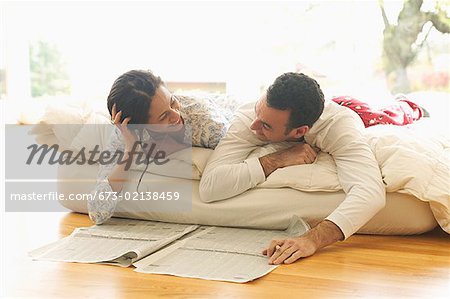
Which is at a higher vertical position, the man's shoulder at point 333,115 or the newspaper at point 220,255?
the man's shoulder at point 333,115

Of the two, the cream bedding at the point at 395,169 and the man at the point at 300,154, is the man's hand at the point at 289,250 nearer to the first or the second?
the man at the point at 300,154

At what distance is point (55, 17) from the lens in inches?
260

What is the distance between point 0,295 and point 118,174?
845mm

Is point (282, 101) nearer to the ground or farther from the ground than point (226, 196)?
farther from the ground

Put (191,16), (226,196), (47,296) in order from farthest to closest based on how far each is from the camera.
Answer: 1. (191,16)
2. (226,196)
3. (47,296)

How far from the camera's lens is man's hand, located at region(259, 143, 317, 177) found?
A: 2590 millimetres

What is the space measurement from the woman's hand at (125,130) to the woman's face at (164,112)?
0.29 ft

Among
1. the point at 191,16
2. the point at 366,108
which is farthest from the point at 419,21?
the point at 366,108

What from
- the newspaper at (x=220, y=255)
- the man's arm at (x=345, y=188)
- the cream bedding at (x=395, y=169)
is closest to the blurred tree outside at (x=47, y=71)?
the cream bedding at (x=395, y=169)

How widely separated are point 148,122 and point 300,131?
0.58 metres

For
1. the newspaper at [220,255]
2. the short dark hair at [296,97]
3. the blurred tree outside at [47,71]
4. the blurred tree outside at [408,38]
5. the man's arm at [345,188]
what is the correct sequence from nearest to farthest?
the newspaper at [220,255]
the man's arm at [345,188]
the short dark hair at [296,97]
the blurred tree outside at [408,38]
the blurred tree outside at [47,71]

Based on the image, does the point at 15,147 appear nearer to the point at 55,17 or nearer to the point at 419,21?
the point at 55,17

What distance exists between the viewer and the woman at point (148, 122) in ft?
8.13

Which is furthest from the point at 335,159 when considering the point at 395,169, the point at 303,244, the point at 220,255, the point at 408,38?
the point at 408,38
